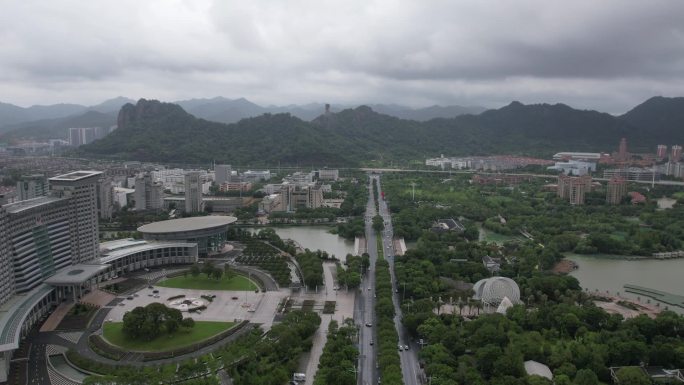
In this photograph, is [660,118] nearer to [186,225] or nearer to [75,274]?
[186,225]

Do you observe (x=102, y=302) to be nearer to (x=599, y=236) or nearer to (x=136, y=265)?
(x=136, y=265)

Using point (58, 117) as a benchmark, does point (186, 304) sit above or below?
below

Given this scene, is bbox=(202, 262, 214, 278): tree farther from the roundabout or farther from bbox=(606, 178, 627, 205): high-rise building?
bbox=(606, 178, 627, 205): high-rise building

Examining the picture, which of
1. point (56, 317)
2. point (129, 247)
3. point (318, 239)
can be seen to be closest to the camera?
point (56, 317)

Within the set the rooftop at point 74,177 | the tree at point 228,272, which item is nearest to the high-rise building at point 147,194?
the rooftop at point 74,177

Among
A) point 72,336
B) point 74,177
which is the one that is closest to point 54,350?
point 72,336

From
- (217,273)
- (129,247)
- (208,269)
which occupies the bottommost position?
(217,273)

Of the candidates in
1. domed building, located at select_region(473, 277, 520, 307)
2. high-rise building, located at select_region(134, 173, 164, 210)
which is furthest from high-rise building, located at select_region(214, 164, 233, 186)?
domed building, located at select_region(473, 277, 520, 307)
